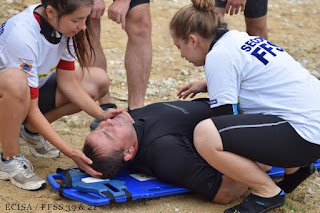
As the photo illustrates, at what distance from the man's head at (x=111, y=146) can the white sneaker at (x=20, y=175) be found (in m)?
0.34

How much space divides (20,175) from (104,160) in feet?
1.66

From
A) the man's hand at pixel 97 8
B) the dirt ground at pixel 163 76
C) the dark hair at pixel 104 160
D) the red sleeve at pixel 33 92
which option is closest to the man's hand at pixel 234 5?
the man's hand at pixel 97 8

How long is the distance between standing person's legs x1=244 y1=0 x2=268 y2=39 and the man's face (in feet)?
6.38

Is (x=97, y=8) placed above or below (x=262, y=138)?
above

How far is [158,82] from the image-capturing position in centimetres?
572

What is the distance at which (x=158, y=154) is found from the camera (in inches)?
129

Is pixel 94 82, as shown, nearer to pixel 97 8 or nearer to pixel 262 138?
pixel 97 8

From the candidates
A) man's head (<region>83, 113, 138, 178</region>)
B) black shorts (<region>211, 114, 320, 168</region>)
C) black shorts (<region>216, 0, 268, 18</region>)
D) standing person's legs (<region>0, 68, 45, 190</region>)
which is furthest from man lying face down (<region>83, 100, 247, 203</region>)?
black shorts (<region>216, 0, 268, 18</region>)

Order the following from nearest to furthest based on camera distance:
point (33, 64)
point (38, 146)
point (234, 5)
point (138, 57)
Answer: point (33, 64), point (38, 146), point (138, 57), point (234, 5)

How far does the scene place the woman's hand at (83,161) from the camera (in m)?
3.22

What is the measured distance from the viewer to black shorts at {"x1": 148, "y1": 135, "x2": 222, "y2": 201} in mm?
3230

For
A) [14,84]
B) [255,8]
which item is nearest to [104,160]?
[14,84]

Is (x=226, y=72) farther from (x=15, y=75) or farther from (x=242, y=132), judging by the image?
(x=15, y=75)

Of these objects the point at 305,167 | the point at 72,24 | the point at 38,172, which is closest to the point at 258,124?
the point at 305,167
